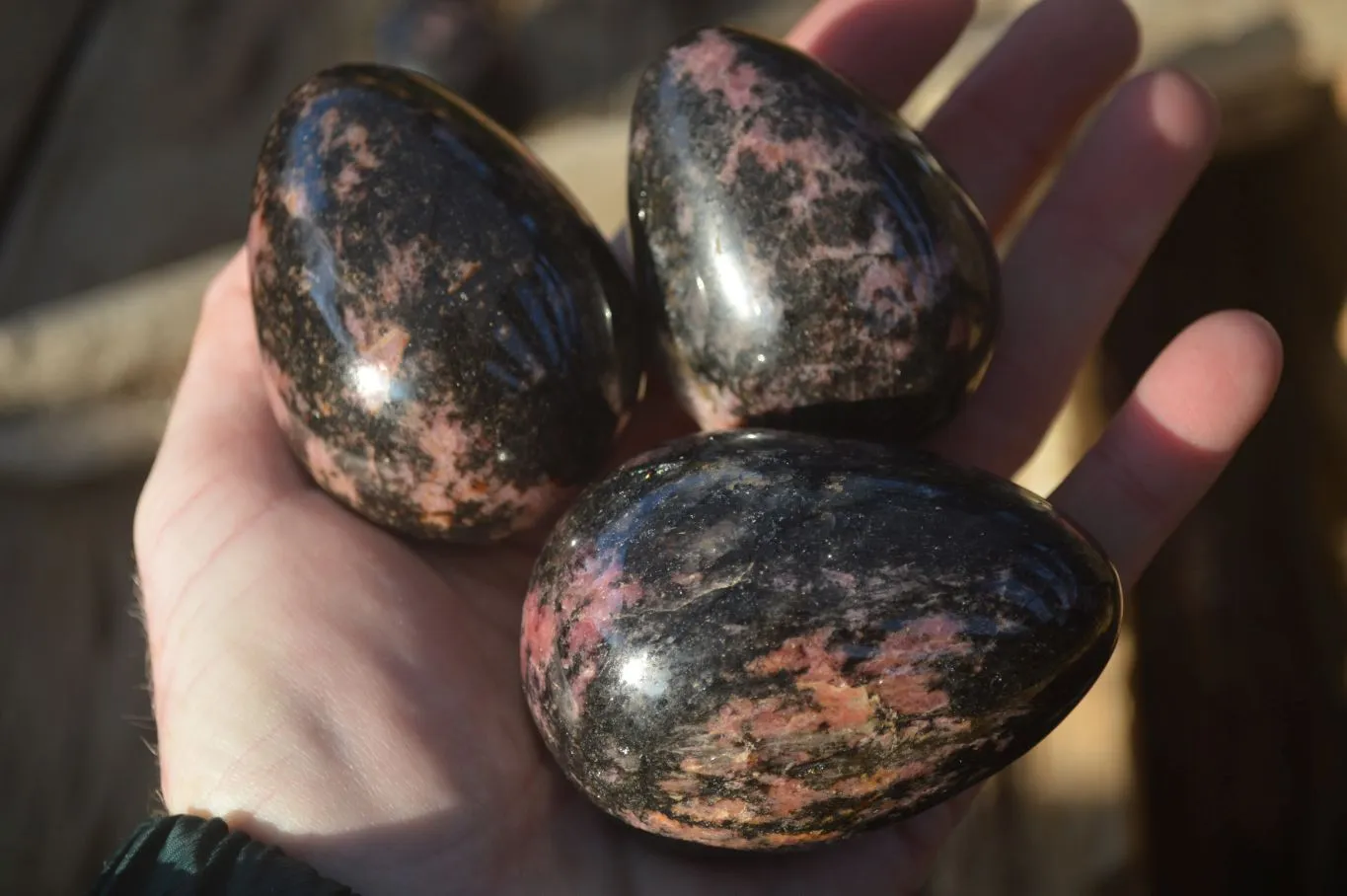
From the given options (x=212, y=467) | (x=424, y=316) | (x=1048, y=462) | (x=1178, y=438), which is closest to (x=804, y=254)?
(x=424, y=316)

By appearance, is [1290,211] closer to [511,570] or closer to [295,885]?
[511,570]

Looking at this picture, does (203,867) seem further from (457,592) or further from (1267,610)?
(1267,610)

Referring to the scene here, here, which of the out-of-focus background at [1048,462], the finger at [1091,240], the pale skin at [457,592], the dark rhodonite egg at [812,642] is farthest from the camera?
the out-of-focus background at [1048,462]

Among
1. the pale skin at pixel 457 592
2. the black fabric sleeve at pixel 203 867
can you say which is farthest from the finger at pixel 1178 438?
the black fabric sleeve at pixel 203 867

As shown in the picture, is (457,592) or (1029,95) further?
(1029,95)

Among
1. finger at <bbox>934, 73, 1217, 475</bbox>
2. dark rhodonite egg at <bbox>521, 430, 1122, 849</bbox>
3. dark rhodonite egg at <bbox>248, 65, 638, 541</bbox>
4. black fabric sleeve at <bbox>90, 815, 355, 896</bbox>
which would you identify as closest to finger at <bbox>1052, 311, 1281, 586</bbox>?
finger at <bbox>934, 73, 1217, 475</bbox>

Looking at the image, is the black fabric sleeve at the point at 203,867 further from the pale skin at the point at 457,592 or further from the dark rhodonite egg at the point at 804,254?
the dark rhodonite egg at the point at 804,254

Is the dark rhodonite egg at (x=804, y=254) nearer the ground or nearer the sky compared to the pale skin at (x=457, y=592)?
nearer the sky
